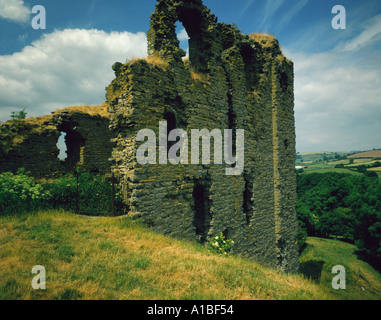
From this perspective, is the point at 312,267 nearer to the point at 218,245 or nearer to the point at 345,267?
the point at 345,267

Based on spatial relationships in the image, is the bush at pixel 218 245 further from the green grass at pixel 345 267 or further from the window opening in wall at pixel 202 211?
the green grass at pixel 345 267

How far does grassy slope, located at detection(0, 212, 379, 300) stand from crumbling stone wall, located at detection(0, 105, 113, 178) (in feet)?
24.2

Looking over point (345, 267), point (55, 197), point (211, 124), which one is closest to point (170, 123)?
point (211, 124)

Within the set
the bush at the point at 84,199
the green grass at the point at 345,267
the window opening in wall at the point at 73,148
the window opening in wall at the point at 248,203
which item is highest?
the window opening in wall at the point at 73,148

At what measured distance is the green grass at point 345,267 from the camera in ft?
57.3

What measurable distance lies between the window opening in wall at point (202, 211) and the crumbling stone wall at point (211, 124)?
0.13 feet

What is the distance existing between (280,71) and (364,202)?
26.0 m

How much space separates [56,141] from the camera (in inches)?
502

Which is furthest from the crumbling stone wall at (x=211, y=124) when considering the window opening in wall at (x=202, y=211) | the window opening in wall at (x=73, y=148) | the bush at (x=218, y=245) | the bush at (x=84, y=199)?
the window opening in wall at (x=73, y=148)

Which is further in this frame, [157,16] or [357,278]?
[357,278]

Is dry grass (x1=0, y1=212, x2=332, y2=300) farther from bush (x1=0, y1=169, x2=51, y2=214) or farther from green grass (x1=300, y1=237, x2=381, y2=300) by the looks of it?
green grass (x1=300, y1=237, x2=381, y2=300)
